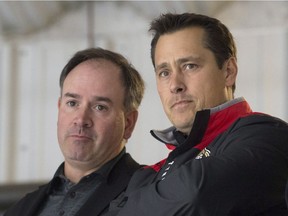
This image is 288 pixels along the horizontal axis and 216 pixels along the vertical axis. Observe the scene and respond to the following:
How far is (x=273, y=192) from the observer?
1487 mm

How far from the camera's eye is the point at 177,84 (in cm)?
180

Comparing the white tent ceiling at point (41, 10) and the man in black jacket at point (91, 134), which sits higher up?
the white tent ceiling at point (41, 10)

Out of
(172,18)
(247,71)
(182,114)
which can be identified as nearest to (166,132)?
(182,114)

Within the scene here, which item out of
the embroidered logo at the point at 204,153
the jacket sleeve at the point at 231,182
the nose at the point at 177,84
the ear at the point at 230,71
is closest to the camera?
the jacket sleeve at the point at 231,182

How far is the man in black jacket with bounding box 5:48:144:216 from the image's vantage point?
227 cm

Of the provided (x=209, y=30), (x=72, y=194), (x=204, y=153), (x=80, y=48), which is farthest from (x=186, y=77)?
(x=80, y=48)

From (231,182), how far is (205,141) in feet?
0.88

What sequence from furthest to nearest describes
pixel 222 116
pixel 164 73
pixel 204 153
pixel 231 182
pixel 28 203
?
1. pixel 28 203
2. pixel 164 73
3. pixel 222 116
4. pixel 204 153
5. pixel 231 182

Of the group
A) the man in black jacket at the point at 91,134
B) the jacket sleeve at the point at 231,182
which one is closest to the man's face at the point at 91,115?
the man in black jacket at the point at 91,134

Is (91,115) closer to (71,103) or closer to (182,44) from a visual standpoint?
(71,103)

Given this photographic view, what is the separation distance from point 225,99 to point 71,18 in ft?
10.7

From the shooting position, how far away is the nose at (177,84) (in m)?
1.79

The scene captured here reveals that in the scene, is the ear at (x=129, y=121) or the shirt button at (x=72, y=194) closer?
the shirt button at (x=72, y=194)

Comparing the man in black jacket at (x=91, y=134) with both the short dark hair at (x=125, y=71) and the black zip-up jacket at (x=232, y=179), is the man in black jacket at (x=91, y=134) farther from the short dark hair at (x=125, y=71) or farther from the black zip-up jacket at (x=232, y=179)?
the black zip-up jacket at (x=232, y=179)
